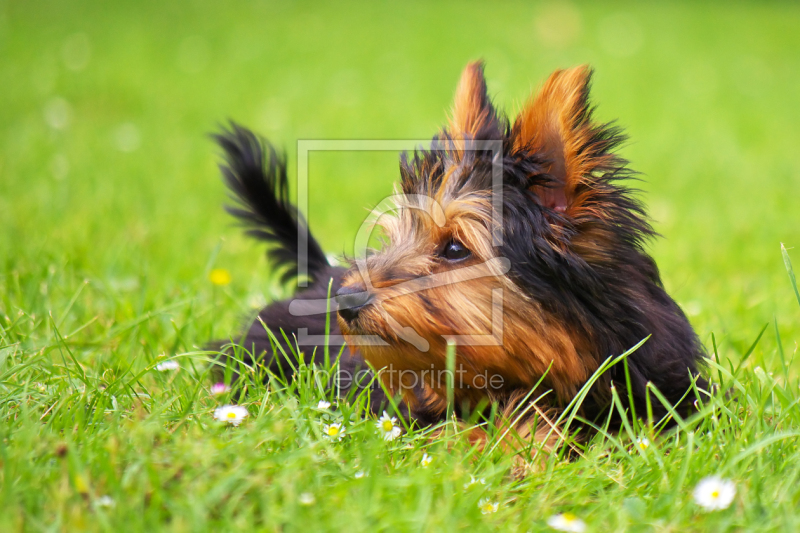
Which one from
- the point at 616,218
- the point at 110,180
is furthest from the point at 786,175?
the point at 110,180

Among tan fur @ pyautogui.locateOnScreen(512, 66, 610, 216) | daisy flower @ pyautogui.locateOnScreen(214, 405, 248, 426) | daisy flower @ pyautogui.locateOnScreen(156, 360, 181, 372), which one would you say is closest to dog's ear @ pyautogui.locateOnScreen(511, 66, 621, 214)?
tan fur @ pyautogui.locateOnScreen(512, 66, 610, 216)

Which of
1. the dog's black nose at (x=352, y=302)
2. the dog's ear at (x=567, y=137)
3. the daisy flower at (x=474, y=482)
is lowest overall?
the daisy flower at (x=474, y=482)

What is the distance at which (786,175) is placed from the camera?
7.56 m

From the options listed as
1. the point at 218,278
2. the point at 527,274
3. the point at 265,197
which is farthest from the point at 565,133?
the point at 218,278

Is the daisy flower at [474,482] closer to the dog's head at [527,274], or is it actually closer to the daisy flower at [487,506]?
the daisy flower at [487,506]

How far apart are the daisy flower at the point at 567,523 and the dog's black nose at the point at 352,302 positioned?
0.91 metres

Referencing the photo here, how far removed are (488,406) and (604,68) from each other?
11.5 m

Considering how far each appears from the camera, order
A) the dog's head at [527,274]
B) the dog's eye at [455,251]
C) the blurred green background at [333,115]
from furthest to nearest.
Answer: the blurred green background at [333,115] < the dog's eye at [455,251] < the dog's head at [527,274]

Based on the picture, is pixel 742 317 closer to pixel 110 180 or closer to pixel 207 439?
pixel 207 439

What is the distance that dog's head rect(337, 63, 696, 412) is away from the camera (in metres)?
2.39

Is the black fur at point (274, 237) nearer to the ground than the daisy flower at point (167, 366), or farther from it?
farther from it

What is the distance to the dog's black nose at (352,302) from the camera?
242cm

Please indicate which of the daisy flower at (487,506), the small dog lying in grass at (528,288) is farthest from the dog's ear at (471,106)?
the daisy flower at (487,506)

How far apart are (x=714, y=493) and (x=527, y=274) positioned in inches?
33.8
